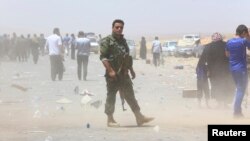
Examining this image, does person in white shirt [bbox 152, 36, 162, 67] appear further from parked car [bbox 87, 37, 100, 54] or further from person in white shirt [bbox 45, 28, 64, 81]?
parked car [bbox 87, 37, 100, 54]

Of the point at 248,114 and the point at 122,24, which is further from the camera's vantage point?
the point at 248,114

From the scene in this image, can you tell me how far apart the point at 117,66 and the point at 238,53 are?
223 cm

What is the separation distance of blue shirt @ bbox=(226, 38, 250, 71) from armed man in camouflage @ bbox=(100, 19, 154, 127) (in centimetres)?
196

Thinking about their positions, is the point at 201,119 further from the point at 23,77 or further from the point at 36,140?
the point at 23,77

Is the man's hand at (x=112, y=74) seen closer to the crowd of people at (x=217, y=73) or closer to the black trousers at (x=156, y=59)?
the crowd of people at (x=217, y=73)

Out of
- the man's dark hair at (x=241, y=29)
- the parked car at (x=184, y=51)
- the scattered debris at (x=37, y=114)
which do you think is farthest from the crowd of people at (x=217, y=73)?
the parked car at (x=184, y=51)

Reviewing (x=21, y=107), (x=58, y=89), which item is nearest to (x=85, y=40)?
(x=58, y=89)

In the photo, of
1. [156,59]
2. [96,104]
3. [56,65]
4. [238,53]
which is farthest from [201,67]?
[156,59]

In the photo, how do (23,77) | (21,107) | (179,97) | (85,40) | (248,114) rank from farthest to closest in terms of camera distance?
(23,77) < (85,40) < (179,97) < (21,107) < (248,114)

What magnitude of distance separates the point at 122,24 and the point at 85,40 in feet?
33.8

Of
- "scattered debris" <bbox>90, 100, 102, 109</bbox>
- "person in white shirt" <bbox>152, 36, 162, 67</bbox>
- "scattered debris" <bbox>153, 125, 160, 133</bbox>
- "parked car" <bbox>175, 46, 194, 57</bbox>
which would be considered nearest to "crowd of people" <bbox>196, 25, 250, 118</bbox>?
"scattered debris" <bbox>90, 100, 102, 109</bbox>

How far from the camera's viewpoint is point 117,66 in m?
10.6

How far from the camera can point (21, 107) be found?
542 inches

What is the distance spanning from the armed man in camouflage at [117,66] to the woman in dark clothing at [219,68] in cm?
334
